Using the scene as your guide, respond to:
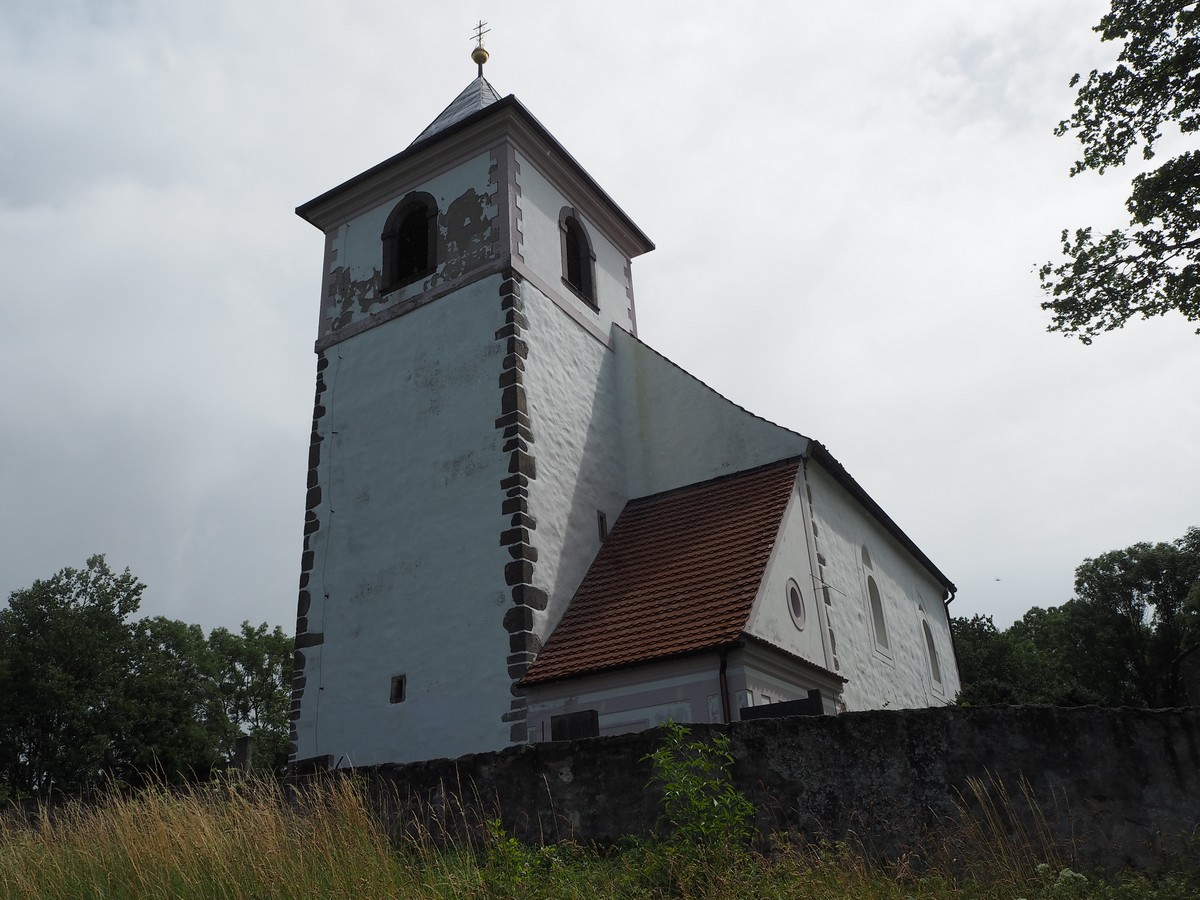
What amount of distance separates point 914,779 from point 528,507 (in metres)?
7.46

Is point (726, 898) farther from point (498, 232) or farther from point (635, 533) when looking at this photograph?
point (498, 232)

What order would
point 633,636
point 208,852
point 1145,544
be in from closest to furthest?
point 208,852, point 633,636, point 1145,544

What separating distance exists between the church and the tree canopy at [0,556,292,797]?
614 inches

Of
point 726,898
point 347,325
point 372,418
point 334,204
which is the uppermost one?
point 334,204

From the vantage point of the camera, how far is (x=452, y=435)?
1430 cm

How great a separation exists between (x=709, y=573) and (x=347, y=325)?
7654 millimetres

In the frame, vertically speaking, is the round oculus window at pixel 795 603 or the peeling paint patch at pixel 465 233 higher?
the peeling paint patch at pixel 465 233

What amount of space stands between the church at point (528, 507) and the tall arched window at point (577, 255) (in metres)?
0.05

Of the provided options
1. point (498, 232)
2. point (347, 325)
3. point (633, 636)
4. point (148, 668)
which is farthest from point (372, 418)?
point (148, 668)

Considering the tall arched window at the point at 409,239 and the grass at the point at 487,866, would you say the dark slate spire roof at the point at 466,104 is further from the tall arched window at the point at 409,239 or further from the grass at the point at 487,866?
the grass at the point at 487,866

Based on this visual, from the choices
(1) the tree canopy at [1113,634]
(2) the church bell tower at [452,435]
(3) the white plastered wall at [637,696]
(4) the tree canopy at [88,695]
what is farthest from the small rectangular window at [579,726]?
(1) the tree canopy at [1113,634]

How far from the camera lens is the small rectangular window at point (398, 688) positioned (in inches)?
508

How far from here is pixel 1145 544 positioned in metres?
39.3

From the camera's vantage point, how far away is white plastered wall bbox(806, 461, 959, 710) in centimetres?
1468
